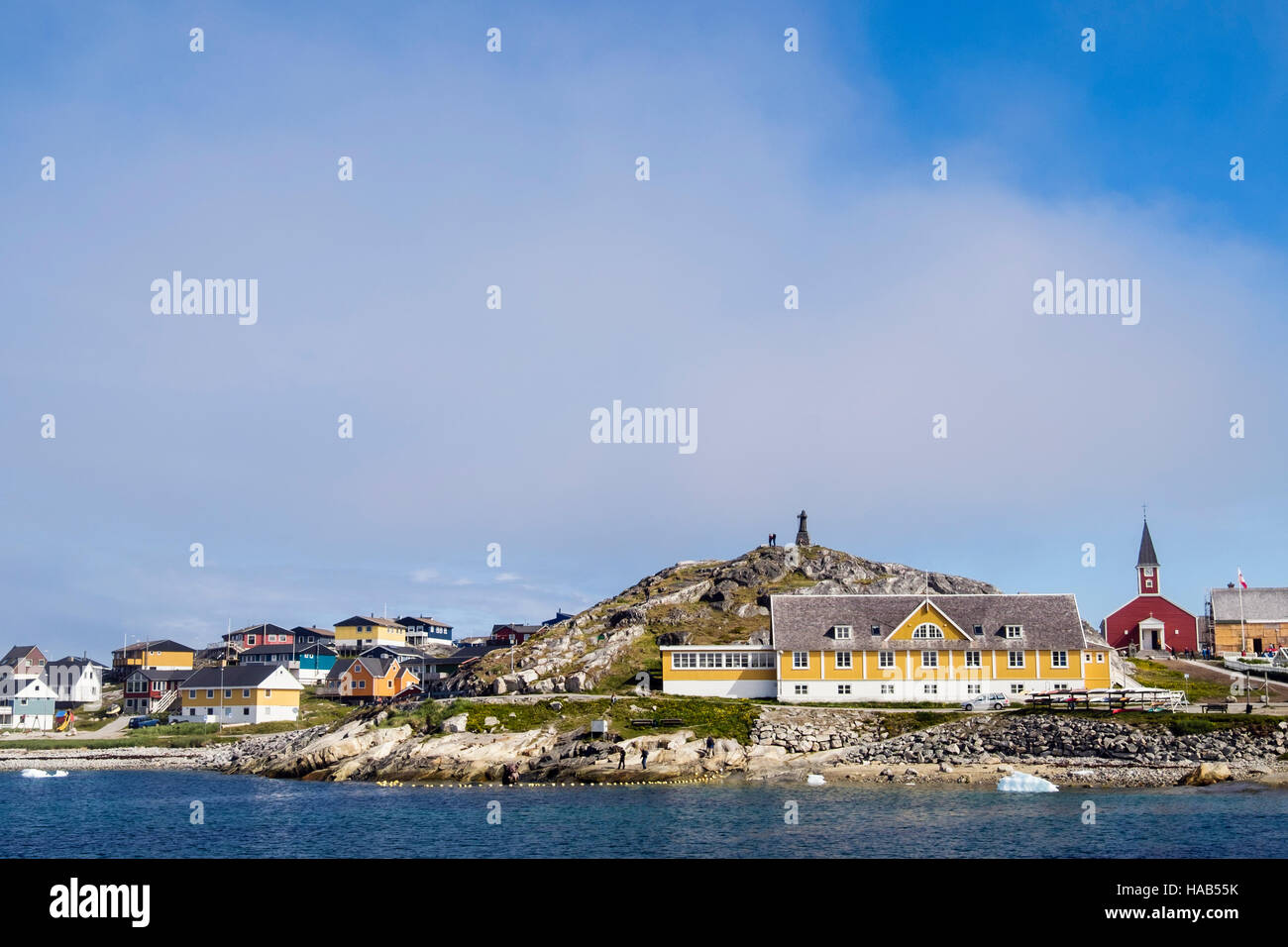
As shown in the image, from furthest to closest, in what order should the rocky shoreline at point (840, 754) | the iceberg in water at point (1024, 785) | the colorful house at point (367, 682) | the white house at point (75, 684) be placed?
the white house at point (75, 684), the colorful house at point (367, 682), the rocky shoreline at point (840, 754), the iceberg in water at point (1024, 785)

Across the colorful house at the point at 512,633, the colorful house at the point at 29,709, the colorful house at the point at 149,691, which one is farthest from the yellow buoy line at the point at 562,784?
the colorful house at the point at 512,633

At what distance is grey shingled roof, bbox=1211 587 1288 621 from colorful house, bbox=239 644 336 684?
11587cm

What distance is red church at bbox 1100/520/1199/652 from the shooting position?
115250 millimetres

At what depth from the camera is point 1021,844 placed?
40.6m

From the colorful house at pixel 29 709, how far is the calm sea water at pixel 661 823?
6606 cm

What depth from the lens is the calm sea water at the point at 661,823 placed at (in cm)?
4088

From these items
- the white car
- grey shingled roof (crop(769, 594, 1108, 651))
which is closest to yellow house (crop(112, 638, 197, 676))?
grey shingled roof (crop(769, 594, 1108, 651))

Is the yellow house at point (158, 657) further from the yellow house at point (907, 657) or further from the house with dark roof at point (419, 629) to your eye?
the yellow house at point (907, 657)

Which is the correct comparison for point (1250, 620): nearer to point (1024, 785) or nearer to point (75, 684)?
point (1024, 785)

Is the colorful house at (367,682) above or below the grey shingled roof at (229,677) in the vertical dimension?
below

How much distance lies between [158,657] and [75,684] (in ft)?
46.9
